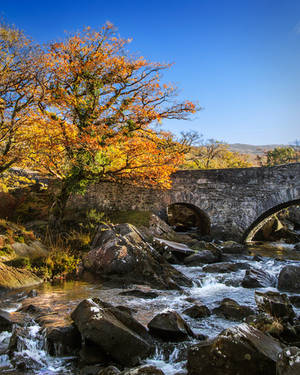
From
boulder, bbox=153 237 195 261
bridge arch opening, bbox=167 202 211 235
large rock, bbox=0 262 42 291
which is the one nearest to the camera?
large rock, bbox=0 262 42 291

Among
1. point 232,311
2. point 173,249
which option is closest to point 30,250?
point 173,249

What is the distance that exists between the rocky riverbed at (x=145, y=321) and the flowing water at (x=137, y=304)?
1cm

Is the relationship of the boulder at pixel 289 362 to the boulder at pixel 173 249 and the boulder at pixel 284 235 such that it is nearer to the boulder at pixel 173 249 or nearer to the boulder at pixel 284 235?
the boulder at pixel 173 249

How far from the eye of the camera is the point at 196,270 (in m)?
9.06

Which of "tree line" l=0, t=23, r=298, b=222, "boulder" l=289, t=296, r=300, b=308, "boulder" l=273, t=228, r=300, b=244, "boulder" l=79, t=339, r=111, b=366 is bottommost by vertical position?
"boulder" l=273, t=228, r=300, b=244

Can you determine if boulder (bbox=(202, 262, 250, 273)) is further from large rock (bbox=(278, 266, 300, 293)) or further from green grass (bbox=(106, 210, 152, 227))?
green grass (bbox=(106, 210, 152, 227))

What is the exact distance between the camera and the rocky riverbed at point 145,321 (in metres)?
3.23

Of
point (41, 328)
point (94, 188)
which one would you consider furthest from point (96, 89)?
point (41, 328)

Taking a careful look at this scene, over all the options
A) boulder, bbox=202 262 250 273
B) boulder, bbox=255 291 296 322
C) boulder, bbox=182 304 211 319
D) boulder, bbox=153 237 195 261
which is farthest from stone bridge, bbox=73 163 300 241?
boulder, bbox=182 304 211 319

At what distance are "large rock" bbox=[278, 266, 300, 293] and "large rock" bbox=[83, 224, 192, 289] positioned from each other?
7.30 feet

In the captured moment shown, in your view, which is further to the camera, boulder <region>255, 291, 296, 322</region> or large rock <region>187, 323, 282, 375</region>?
boulder <region>255, 291, 296, 322</region>

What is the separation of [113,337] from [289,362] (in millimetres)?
2001

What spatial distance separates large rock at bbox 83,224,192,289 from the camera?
7.33 metres

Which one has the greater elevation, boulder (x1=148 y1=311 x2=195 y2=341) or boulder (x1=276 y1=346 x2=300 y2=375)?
boulder (x1=276 y1=346 x2=300 y2=375)
